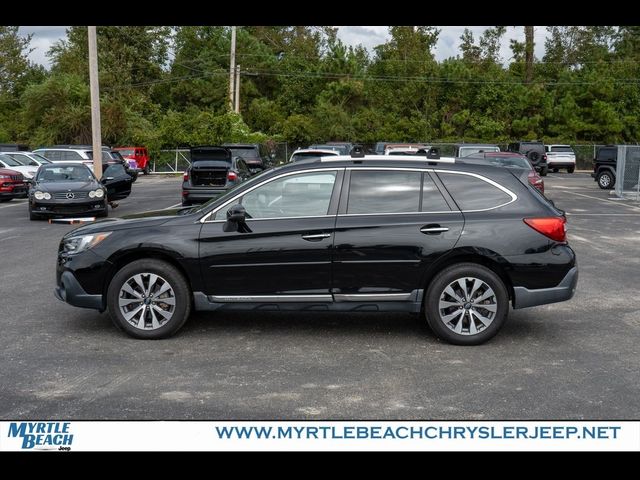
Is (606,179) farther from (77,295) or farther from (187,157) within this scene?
(187,157)

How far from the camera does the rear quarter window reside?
7324 millimetres

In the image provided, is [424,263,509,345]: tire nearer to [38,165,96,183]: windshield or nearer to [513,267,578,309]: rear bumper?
[513,267,578,309]: rear bumper

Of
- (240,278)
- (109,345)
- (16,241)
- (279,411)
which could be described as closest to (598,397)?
(279,411)

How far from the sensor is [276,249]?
23.5ft

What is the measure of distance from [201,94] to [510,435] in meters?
66.6

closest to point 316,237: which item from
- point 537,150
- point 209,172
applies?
point 209,172

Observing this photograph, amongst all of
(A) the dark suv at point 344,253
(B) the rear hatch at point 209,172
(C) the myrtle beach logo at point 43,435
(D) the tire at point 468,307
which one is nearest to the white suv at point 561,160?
(B) the rear hatch at point 209,172

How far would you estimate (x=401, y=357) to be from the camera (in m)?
6.70

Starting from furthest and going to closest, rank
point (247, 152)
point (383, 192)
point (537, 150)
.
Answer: point (537, 150)
point (247, 152)
point (383, 192)

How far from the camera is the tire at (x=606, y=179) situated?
3162cm

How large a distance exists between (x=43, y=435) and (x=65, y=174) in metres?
16.5

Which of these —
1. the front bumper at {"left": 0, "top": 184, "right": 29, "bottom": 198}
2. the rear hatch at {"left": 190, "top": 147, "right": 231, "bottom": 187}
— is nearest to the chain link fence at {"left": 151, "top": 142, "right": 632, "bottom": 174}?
the front bumper at {"left": 0, "top": 184, "right": 29, "bottom": 198}

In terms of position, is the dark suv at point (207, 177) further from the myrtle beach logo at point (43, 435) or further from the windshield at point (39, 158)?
the myrtle beach logo at point (43, 435)

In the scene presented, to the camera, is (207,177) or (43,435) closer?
(43,435)
